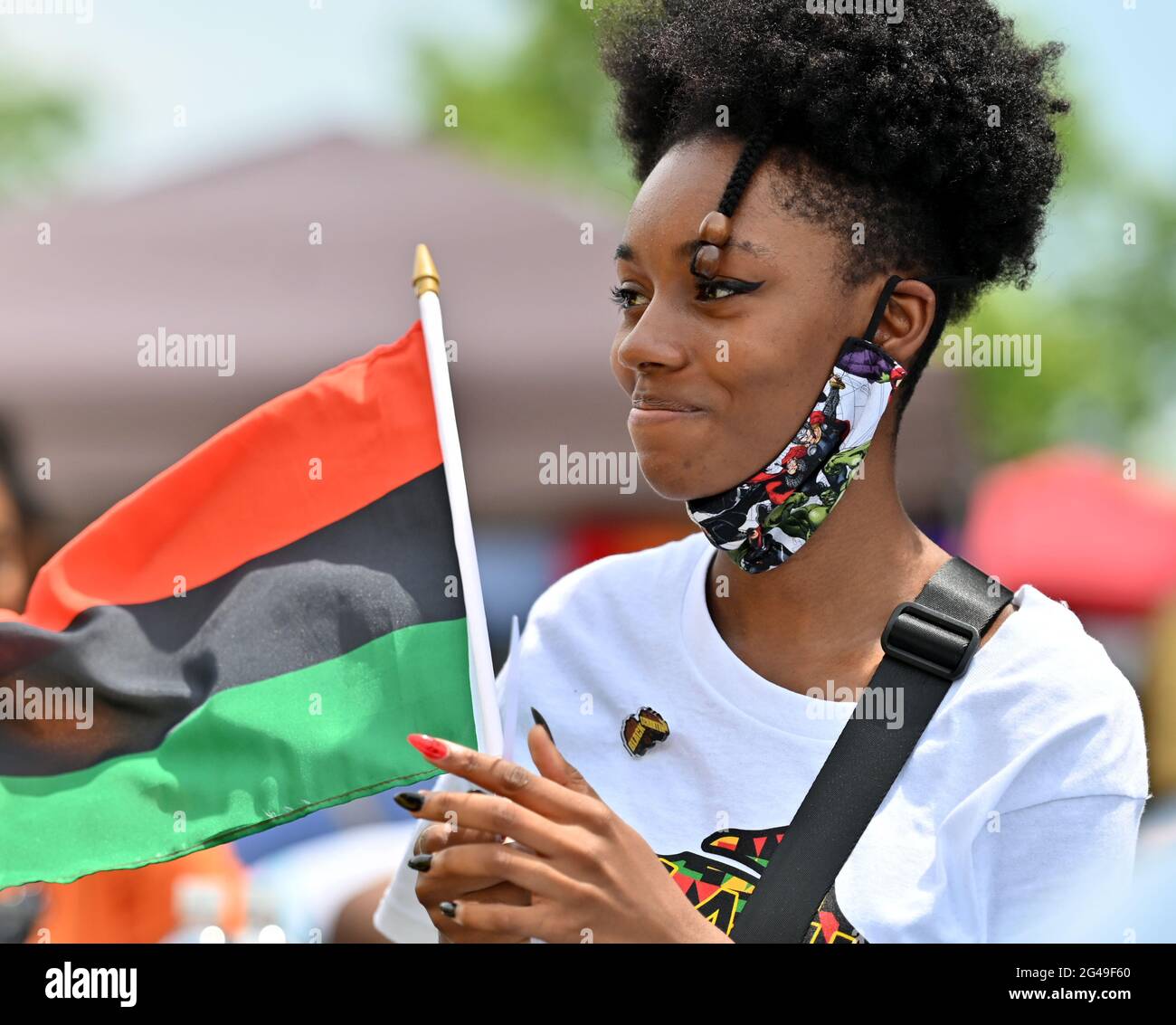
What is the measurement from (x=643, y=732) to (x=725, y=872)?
291 mm

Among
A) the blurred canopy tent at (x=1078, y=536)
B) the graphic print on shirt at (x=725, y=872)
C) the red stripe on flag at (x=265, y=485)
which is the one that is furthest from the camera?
the blurred canopy tent at (x=1078, y=536)

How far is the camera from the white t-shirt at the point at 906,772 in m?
2.00

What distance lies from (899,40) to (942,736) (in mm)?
1126

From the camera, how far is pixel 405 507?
2.66 meters

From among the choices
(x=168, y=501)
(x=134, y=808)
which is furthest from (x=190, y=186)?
(x=134, y=808)

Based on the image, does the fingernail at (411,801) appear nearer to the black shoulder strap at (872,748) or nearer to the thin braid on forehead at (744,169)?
the black shoulder strap at (872,748)

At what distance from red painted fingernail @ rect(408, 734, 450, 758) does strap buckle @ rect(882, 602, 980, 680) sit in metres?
0.70

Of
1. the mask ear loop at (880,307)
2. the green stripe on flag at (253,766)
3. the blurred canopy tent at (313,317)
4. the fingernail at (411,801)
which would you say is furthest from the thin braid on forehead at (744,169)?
the blurred canopy tent at (313,317)

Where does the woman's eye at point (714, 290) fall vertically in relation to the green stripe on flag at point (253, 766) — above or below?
above

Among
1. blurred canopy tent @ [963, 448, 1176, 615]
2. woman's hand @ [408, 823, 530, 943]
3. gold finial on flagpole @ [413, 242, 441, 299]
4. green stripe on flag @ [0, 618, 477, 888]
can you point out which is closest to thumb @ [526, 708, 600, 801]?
woman's hand @ [408, 823, 530, 943]

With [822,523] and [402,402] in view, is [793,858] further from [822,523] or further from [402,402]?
[402,402]

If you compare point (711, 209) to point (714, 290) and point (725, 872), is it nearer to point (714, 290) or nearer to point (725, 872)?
point (714, 290)

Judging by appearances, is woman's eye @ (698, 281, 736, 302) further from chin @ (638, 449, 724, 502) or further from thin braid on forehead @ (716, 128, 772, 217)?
chin @ (638, 449, 724, 502)

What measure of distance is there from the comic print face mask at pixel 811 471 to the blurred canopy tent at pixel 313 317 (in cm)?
406
